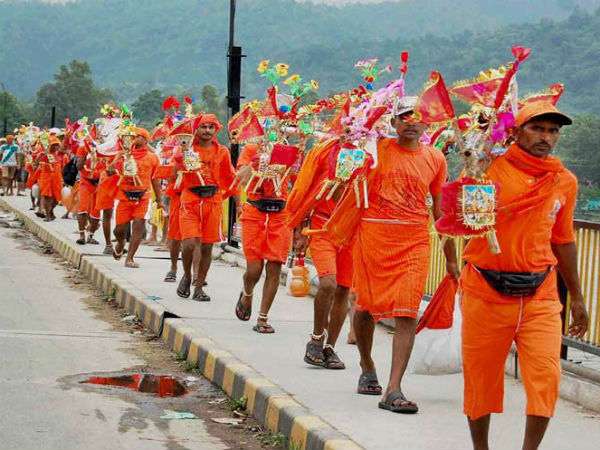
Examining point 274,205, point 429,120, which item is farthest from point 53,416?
point 274,205

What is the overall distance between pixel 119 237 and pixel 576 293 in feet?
42.1

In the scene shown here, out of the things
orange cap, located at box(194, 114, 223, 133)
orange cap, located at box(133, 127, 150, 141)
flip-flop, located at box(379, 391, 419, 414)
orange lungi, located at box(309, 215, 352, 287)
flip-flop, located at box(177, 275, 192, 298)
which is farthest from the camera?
orange cap, located at box(133, 127, 150, 141)

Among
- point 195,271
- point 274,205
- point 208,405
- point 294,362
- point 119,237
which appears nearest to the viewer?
point 208,405

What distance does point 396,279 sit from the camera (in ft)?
27.7

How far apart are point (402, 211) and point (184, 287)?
631 cm

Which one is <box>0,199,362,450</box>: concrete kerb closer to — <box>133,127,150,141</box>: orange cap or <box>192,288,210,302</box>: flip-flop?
<box>192,288,210,302</box>: flip-flop

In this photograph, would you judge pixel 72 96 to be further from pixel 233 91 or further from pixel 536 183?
pixel 536 183

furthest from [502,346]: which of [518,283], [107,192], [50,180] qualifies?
[50,180]

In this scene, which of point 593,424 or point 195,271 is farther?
point 195,271

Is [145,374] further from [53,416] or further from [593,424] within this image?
[593,424]

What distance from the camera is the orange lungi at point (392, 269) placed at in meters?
8.42

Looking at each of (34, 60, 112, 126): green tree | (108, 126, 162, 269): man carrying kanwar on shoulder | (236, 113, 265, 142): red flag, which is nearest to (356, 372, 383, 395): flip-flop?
(236, 113, 265, 142): red flag

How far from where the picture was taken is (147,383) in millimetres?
9953

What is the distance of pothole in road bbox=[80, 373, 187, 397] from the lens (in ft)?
31.6
